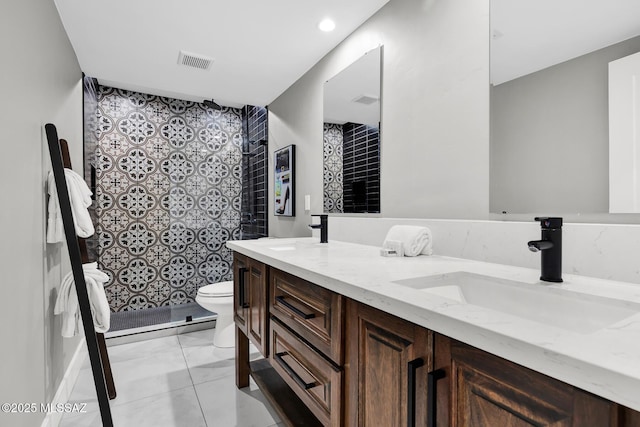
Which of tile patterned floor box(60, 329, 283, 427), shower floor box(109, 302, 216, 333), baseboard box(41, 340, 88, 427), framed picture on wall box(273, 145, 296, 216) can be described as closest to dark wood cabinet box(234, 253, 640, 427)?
tile patterned floor box(60, 329, 283, 427)

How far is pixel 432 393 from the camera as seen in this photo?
0.63 metres

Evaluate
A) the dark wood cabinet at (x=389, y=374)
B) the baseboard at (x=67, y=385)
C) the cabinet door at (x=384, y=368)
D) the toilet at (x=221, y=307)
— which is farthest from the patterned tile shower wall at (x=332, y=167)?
the baseboard at (x=67, y=385)

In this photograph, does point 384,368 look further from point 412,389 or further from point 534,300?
point 534,300

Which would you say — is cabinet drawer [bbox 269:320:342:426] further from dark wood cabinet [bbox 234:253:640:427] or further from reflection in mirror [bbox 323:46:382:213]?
reflection in mirror [bbox 323:46:382:213]

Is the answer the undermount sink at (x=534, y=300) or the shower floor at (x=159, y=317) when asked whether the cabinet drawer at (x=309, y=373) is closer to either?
the undermount sink at (x=534, y=300)

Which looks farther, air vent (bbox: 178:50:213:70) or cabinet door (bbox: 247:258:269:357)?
air vent (bbox: 178:50:213:70)

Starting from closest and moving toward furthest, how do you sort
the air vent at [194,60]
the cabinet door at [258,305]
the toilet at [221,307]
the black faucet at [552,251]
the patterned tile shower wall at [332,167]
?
the black faucet at [552,251] → the cabinet door at [258,305] → the patterned tile shower wall at [332,167] → the air vent at [194,60] → the toilet at [221,307]

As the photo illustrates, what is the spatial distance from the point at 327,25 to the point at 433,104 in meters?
0.98

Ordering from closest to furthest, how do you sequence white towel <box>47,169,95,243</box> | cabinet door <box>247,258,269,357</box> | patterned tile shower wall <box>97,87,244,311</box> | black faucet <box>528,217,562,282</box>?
black faucet <box>528,217,562,282</box>
cabinet door <box>247,258,269,357</box>
white towel <box>47,169,95,243</box>
patterned tile shower wall <box>97,87,244,311</box>

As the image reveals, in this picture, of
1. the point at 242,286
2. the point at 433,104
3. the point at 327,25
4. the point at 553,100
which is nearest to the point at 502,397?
the point at 553,100

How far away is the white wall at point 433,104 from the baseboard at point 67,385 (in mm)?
1974

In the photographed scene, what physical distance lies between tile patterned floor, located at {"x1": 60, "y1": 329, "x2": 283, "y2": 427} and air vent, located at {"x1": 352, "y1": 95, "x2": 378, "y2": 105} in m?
1.85

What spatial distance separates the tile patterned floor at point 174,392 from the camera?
1714 millimetres

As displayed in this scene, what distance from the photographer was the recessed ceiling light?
2.01m
